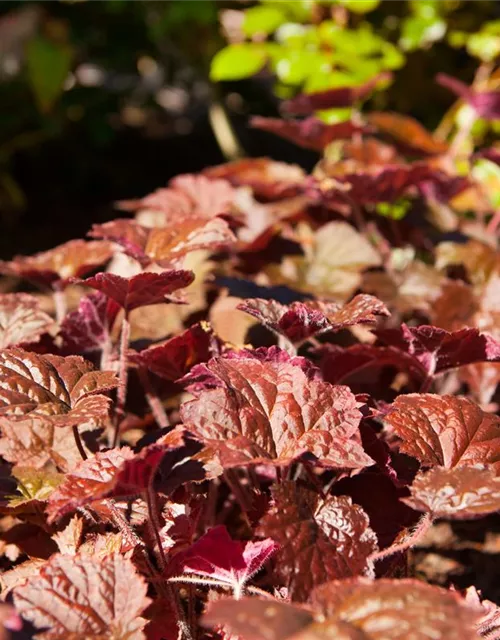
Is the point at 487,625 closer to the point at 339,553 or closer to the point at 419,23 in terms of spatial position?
the point at 339,553

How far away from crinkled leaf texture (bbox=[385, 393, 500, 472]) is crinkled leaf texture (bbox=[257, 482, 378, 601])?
A: 0.39 ft

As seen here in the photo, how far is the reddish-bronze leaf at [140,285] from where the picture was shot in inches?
44.2

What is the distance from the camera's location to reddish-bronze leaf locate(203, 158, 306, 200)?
2.06 meters

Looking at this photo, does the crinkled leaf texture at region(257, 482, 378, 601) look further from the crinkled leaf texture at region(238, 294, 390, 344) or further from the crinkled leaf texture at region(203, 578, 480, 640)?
the crinkled leaf texture at region(238, 294, 390, 344)

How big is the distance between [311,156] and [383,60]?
1709mm

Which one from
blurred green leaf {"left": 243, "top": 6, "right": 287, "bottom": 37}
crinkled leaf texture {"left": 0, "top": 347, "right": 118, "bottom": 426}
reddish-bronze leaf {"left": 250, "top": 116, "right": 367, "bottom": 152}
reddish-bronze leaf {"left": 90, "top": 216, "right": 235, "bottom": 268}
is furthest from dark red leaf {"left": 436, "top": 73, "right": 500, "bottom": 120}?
crinkled leaf texture {"left": 0, "top": 347, "right": 118, "bottom": 426}

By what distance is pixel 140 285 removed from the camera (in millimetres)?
1152

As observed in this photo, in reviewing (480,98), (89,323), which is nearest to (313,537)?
(89,323)

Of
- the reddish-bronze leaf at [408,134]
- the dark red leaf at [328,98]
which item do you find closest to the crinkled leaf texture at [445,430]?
the dark red leaf at [328,98]

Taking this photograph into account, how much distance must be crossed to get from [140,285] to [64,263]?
1.55ft

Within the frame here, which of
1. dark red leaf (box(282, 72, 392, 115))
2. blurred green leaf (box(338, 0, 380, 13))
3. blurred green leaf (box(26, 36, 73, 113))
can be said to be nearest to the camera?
dark red leaf (box(282, 72, 392, 115))

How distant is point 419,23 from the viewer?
2725mm

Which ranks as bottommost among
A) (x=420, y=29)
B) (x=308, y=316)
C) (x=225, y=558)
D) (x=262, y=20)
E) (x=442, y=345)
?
(x=225, y=558)

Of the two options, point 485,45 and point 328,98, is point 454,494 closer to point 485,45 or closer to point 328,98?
point 328,98
